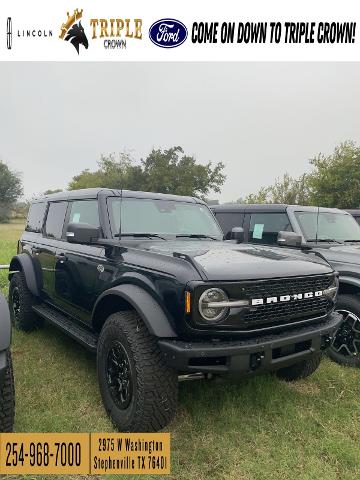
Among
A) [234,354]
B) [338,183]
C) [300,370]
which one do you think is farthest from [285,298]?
[338,183]

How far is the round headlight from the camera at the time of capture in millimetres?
2373

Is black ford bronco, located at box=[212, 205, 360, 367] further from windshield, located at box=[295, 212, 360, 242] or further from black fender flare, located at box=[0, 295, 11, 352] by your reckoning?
black fender flare, located at box=[0, 295, 11, 352]

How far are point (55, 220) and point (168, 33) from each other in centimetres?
453

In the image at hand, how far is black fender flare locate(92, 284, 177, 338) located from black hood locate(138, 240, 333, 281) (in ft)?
1.25

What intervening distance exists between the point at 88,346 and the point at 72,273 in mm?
842

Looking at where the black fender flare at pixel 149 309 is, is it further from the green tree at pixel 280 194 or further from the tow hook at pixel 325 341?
the green tree at pixel 280 194

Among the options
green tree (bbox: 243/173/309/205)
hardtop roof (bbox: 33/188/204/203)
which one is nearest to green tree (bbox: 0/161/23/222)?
green tree (bbox: 243/173/309/205)

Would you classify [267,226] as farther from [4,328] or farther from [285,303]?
[4,328]

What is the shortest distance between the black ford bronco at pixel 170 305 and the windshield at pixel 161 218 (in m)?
0.01

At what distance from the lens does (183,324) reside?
2.41 meters

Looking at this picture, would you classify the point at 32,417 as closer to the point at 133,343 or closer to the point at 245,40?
the point at 133,343

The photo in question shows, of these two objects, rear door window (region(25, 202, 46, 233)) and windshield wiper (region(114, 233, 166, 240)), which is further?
rear door window (region(25, 202, 46, 233))

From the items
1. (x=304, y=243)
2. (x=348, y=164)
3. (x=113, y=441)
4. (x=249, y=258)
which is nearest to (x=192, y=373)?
(x=113, y=441)

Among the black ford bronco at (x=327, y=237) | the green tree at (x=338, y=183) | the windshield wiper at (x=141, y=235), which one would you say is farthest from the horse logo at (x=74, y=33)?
the green tree at (x=338, y=183)
